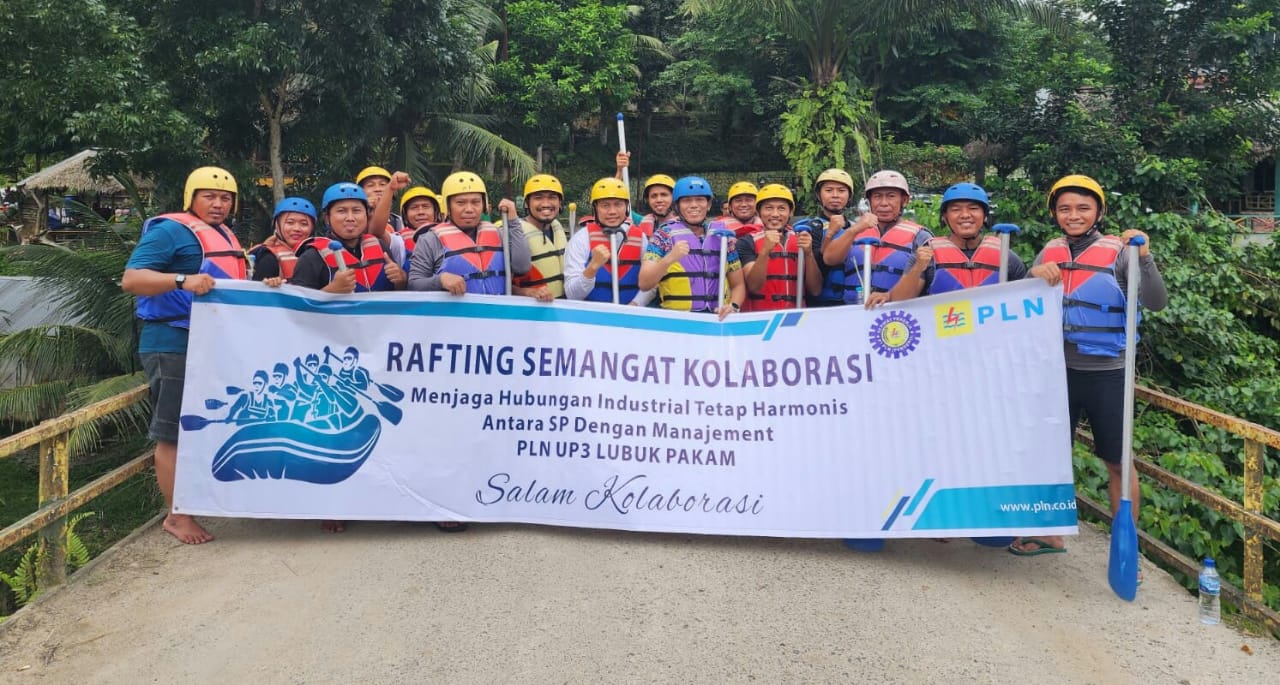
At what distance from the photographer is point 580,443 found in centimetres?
489

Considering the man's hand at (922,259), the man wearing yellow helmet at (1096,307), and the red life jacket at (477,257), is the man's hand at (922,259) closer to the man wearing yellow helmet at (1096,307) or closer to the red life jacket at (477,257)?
the man wearing yellow helmet at (1096,307)

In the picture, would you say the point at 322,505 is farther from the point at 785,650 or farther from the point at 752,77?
the point at 752,77

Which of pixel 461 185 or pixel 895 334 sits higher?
pixel 461 185

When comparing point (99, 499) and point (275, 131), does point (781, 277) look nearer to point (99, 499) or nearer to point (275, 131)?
point (99, 499)

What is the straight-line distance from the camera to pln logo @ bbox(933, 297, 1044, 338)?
14.7 ft

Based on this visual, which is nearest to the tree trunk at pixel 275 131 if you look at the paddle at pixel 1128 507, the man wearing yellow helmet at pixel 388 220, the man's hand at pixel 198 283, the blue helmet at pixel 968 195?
the man wearing yellow helmet at pixel 388 220

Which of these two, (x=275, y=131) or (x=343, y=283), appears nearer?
(x=343, y=283)

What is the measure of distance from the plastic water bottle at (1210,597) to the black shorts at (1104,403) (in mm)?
712

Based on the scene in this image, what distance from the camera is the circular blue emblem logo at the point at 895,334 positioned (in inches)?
185

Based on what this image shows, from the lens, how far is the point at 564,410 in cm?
493

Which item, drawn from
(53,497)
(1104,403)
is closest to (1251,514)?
(1104,403)

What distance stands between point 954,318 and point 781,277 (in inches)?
59.8

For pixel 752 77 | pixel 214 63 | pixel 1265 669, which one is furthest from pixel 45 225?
pixel 1265 669

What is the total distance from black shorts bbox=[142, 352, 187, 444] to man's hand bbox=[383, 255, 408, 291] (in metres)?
1.27
